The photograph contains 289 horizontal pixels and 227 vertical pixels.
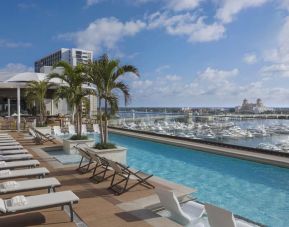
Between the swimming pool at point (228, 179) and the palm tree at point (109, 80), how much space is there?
2.44 meters

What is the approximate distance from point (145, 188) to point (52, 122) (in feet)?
55.5

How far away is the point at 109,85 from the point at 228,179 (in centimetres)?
468

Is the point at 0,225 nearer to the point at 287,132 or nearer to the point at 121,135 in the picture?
the point at 121,135

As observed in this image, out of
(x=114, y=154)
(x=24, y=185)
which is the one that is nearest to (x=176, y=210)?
(x=24, y=185)

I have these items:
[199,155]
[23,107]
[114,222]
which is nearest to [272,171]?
[199,155]

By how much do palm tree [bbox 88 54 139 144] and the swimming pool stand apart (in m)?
2.44

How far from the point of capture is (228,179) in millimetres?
9422

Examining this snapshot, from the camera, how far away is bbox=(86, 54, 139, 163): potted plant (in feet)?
33.8

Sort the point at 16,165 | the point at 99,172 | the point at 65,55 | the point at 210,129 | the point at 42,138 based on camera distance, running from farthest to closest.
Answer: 1. the point at 65,55
2. the point at 210,129
3. the point at 42,138
4. the point at 99,172
5. the point at 16,165

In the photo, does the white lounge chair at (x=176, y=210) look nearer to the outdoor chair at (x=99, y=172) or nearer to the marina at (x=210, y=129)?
the outdoor chair at (x=99, y=172)

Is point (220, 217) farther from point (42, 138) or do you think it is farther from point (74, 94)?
point (42, 138)

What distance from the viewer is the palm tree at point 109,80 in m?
10.3

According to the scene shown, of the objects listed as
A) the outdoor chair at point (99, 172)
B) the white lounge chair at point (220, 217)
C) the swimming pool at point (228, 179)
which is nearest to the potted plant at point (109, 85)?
the swimming pool at point (228, 179)

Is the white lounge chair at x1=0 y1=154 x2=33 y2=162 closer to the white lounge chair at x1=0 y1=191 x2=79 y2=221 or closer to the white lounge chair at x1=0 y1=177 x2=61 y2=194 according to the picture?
the white lounge chair at x1=0 y1=177 x2=61 y2=194
